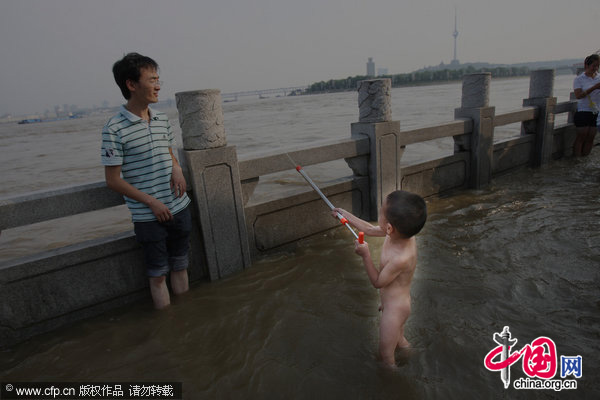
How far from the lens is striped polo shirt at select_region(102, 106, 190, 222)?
2.30m

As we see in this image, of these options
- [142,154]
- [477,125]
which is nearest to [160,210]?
[142,154]

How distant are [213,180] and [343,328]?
1.53m

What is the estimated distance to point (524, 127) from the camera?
6492 mm

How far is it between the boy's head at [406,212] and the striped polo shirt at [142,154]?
1.52 m

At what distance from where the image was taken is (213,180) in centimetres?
314

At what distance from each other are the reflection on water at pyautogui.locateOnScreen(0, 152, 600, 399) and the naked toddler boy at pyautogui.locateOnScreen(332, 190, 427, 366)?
0.84 ft

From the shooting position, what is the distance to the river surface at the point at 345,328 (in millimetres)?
2092

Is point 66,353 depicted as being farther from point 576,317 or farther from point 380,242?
point 576,317

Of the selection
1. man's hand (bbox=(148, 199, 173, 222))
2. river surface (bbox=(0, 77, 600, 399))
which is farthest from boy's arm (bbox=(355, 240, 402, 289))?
man's hand (bbox=(148, 199, 173, 222))

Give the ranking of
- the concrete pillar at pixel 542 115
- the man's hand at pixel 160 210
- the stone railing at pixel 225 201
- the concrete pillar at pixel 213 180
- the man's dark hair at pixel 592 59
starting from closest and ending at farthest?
1. the man's hand at pixel 160 210
2. the stone railing at pixel 225 201
3. the concrete pillar at pixel 213 180
4. the man's dark hair at pixel 592 59
5. the concrete pillar at pixel 542 115

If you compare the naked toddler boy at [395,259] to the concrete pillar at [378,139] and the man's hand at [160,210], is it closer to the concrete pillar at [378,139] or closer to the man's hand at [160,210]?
the man's hand at [160,210]

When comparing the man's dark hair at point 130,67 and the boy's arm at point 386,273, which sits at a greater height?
the man's dark hair at point 130,67

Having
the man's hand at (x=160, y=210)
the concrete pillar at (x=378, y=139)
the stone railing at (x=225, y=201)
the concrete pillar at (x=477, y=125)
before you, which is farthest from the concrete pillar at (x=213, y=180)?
the concrete pillar at (x=477, y=125)

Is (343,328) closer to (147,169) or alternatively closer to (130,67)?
(147,169)
